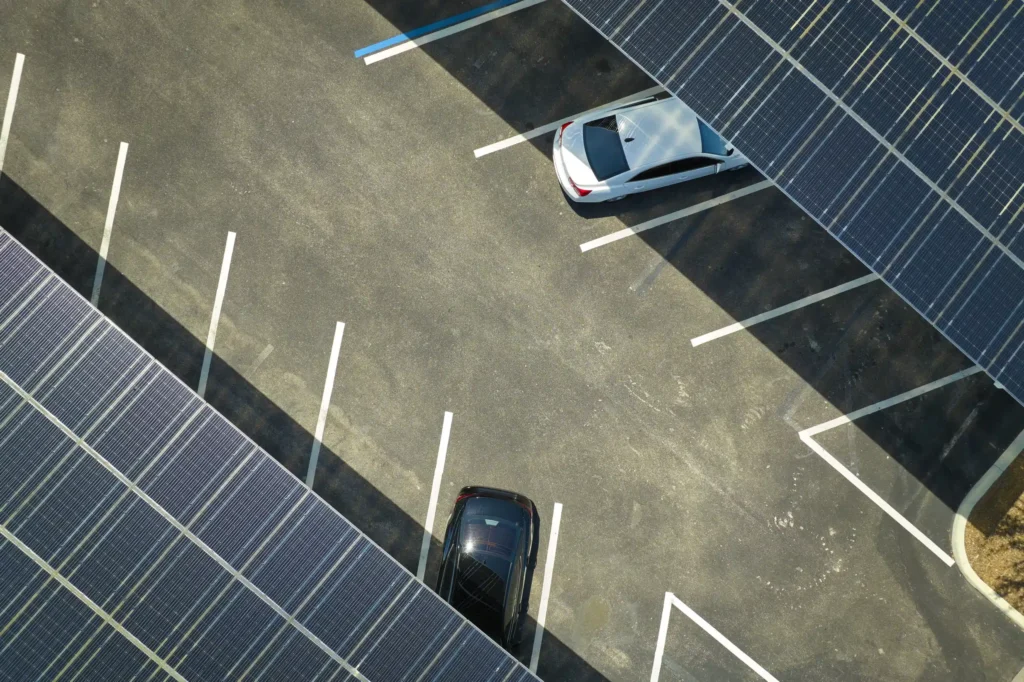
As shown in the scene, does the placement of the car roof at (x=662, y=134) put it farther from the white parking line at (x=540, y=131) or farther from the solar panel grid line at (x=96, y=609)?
the solar panel grid line at (x=96, y=609)

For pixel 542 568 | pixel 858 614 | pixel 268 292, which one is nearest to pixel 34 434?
pixel 268 292

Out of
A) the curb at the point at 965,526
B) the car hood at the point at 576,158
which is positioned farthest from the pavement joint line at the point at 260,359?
the curb at the point at 965,526

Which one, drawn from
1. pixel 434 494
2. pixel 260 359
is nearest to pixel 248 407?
pixel 260 359

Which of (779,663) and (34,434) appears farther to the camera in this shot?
(779,663)

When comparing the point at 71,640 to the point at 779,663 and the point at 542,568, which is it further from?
the point at 779,663

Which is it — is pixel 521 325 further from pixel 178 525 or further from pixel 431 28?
pixel 178 525

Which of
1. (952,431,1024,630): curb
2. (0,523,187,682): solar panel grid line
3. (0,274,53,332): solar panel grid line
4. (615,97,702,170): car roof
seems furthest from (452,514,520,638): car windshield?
(952,431,1024,630): curb
